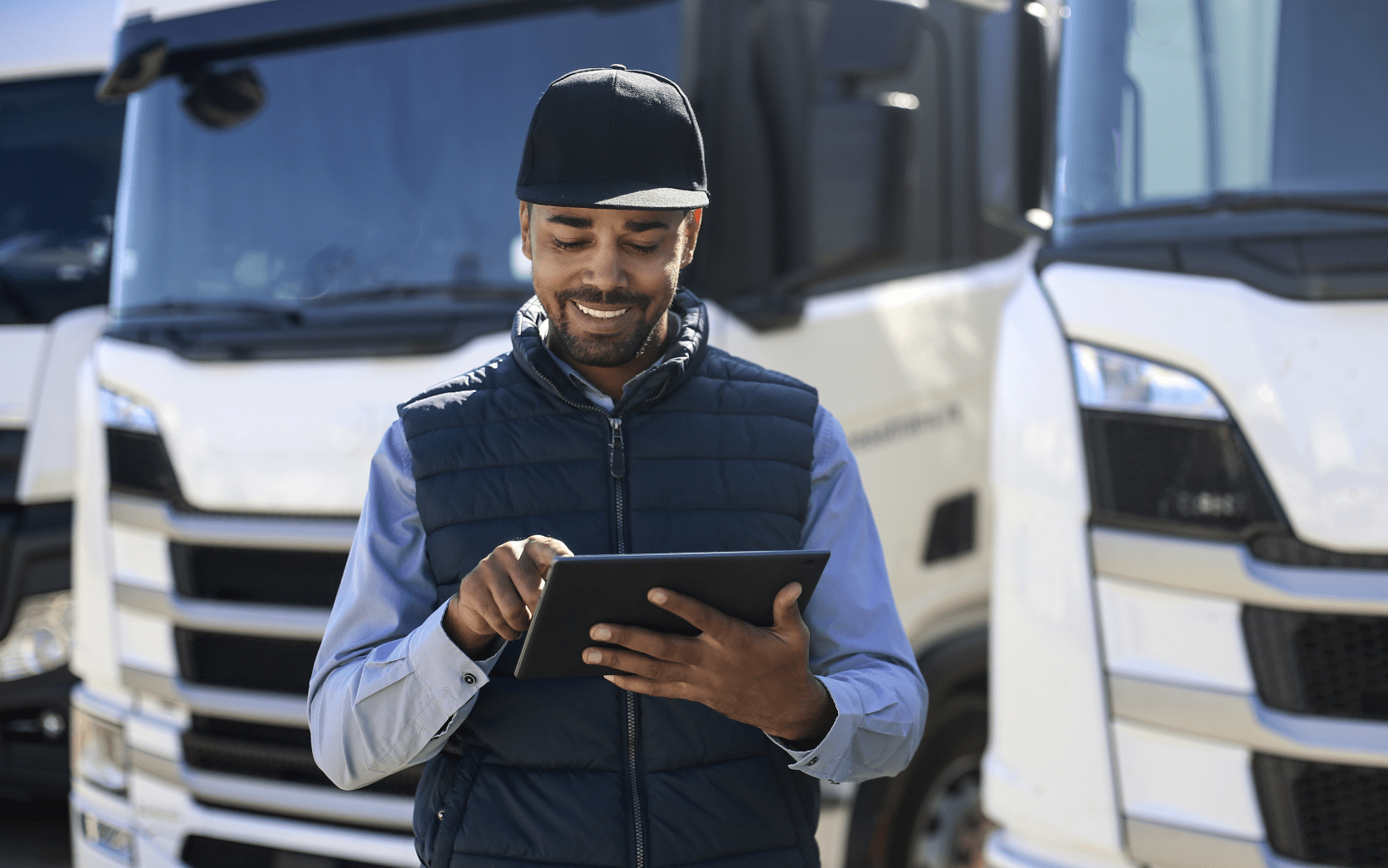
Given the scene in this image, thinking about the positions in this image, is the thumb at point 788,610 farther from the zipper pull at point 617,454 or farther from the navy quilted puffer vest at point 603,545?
the zipper pull at point 617,454

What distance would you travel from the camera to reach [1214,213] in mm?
3061

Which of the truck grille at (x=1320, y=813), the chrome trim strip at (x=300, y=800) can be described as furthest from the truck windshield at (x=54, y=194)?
the truck grille at (x=1320, y=813)

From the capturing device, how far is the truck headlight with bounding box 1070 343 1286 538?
2793 mm

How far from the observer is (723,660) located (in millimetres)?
1643

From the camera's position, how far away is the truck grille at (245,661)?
12.3ft

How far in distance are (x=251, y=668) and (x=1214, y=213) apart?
2.72 meters

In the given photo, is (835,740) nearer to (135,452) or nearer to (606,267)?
(606,267)

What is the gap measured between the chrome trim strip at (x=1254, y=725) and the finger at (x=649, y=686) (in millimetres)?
1551

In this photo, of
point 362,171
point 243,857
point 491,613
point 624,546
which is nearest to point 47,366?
point 362,171

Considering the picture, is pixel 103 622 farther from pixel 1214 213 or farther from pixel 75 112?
pixel 1214 213

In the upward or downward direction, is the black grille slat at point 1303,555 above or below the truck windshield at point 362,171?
below

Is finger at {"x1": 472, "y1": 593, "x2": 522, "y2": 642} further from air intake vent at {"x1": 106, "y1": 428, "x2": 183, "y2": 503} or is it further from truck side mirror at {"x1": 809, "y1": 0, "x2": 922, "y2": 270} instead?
air intake vent at {"x1": 106, "y1": 428, "x2": 183, "y2": 503}

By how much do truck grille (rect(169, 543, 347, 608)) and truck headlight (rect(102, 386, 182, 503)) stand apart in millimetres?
183

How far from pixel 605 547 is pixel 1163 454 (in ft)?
4.86
